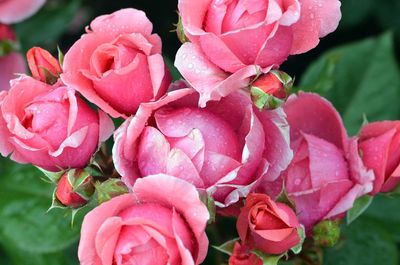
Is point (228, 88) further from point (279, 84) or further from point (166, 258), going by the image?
point (166, 258)

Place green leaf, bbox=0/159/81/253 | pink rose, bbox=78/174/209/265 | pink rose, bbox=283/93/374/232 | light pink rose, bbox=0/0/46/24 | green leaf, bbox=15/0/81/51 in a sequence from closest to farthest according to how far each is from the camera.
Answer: pink rose, bbox=78/174/209/265 → pink rose, bbox=283/93/374/232 → green leaf, bbox=0/159/81/253 → light pink rose, bbox=0/0/46/24 → green leaf, bbox=15/0/81/51

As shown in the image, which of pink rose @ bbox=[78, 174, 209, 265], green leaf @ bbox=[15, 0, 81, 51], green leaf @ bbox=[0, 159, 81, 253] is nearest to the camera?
pink rose @ bbox=[78, 174, 209, 265]

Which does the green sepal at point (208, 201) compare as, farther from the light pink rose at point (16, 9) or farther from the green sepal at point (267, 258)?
the light pink rose at point (16, 9)

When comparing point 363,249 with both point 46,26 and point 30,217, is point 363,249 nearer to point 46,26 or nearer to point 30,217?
point 30,217

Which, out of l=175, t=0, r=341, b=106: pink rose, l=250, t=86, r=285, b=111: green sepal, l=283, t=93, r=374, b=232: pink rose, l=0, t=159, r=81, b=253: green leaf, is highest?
l=175, t=0, r=341, b=106: pink rose

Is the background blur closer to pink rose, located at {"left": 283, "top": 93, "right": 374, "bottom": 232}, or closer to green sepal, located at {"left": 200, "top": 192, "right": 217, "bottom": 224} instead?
pink rose, located at {"left": 283, "top": 93, "right": 374, "bottom": 232}

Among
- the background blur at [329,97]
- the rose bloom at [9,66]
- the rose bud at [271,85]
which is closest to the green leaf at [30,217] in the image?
the background blur at [329,97]

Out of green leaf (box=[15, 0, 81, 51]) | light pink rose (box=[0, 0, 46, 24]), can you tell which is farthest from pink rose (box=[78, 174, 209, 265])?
green leaf (box=[15, 0, 81, 51])
